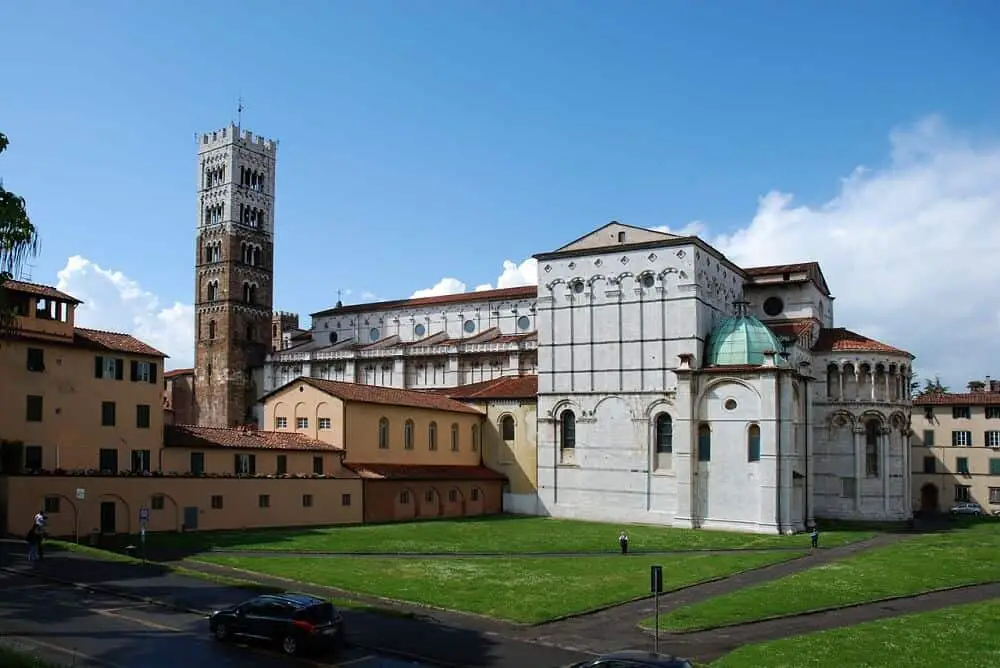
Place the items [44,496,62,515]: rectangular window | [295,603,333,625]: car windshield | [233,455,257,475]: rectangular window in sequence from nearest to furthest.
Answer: [295,603,333,625]: car windshield, [44,496,62,515]: rectangular window, [233,455,257,475]: rectangular window

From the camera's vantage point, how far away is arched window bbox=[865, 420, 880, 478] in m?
69.8

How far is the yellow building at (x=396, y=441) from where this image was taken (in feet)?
209

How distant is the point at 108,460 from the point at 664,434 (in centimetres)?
3627

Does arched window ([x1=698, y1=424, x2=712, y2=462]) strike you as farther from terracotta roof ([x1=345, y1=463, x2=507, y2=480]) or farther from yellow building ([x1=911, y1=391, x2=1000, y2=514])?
yellow building ([x1=911, y1=391, x2=1000, y2=514])

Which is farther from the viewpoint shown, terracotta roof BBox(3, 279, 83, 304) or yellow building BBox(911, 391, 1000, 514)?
yellow building BBox(911, 391, 1000, 514)

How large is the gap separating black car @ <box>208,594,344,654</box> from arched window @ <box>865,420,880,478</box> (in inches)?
2102

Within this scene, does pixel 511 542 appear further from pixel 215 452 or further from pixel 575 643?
pixel 575 643

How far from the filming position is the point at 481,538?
176ft

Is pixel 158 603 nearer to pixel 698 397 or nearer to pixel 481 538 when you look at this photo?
pixel 481 538

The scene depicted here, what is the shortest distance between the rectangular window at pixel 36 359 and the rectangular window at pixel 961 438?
7401 cm

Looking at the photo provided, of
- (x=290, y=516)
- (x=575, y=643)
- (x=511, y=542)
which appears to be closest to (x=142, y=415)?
(x=290, y=516)

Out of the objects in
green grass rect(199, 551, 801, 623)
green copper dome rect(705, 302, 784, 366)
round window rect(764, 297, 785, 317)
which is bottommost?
green grass rect(199, 551, 801, 623)

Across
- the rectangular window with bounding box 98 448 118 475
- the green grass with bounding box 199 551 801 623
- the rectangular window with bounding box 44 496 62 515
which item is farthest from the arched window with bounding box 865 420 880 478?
the rectangular window with bounding box 44 496 62 515

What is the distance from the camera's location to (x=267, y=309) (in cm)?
10950
